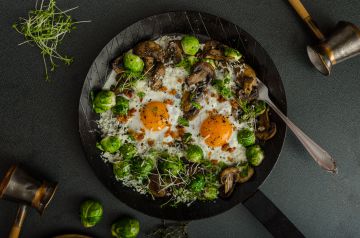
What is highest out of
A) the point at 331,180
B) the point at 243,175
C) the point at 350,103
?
the point at 243,175

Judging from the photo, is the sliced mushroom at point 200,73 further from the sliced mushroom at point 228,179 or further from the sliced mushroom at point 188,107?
the sliced mushroom at point 228,179

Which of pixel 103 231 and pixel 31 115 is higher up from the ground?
pixel 31 115

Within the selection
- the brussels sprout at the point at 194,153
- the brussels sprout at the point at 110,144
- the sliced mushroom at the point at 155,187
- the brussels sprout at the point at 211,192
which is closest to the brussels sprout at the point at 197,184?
the brussels sprout at the point at 211,192

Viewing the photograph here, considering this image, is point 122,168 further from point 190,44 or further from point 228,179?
point 190,44

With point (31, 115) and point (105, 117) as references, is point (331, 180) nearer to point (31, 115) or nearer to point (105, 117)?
point (105, 117)

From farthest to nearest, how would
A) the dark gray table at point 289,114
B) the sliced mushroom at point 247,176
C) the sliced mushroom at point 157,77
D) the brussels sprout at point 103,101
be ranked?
1. the dark gray table at point 289,114
2. the sliced mushroom at point 247,176
3. the sliced mushroom at point 157,77
4. the brussels sprout at point 103,101

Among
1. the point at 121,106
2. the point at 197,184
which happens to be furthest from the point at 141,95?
the point at 197,184

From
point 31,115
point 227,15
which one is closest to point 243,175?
point 227,15

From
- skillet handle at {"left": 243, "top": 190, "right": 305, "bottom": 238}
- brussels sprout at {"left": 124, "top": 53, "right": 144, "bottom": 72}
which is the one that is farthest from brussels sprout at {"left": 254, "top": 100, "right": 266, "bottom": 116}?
brussels sprout at {"left": 124, "top": 53, "right": 144, "bottom": 72}
